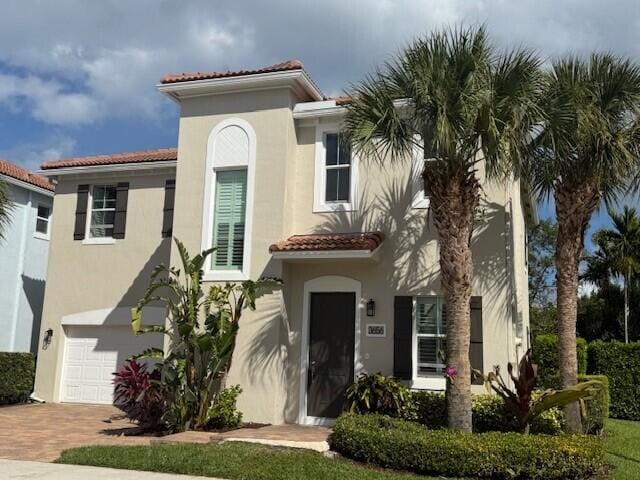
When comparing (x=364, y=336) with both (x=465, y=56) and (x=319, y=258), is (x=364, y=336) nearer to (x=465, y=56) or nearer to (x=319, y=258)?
(x=319, y=258)

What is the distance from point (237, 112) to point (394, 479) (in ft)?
30.0

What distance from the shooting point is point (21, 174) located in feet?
68.5

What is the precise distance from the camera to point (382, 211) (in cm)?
1370

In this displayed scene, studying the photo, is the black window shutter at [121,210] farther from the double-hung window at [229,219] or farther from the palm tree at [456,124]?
the palm tree at [456,124]

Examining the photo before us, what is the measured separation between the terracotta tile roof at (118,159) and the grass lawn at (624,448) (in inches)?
492

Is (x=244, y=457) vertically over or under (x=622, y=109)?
under

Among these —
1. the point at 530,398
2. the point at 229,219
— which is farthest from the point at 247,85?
the point at 530,398

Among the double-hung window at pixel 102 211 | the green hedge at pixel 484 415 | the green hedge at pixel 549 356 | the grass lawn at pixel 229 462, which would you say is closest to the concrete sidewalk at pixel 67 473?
the grass lawn at pixel 229 462

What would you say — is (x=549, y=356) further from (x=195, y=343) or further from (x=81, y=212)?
(x=81, y=212)

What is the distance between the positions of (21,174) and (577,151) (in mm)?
17402

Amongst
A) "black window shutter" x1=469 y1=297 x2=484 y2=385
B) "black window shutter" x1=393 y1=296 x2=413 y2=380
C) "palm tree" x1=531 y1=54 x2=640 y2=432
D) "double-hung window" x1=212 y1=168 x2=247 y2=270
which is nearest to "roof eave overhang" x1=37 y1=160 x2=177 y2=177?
"double-hung window" x1=212 y1=168 x2=247 y2=270

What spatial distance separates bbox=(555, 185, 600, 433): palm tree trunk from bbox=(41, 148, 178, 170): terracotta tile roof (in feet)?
33.5

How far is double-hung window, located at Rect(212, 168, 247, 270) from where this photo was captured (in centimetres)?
1409

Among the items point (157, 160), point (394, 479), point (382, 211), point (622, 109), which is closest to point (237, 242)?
point (382, 211)
